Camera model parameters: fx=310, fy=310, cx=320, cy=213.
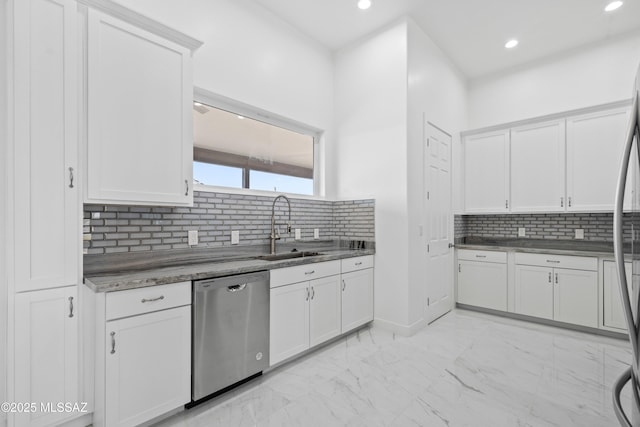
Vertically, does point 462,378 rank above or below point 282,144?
below

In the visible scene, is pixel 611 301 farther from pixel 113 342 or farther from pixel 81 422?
pixel 81 422

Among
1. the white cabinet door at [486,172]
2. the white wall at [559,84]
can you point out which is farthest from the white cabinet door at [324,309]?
the white wall at [559,84]

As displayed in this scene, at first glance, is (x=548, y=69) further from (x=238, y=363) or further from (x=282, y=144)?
(x=238, y=363)

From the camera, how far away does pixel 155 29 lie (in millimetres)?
1995

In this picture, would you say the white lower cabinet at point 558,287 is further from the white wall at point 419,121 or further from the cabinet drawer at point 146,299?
the cabinet drawer at point 146,299

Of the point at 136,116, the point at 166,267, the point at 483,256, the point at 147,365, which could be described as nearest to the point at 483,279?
the point at 483,256

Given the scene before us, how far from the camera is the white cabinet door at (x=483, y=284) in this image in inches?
151

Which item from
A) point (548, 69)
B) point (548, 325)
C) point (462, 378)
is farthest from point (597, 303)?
point (548, 69)

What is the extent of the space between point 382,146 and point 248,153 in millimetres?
1440

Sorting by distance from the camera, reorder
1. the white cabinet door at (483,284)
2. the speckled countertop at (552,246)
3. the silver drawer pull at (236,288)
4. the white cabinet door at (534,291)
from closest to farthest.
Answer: the silver drawer pull at (236,288) < the speckled countertop at (552,246) < the white cabinet door at (534,291) < the white cabinet door at (483,284)

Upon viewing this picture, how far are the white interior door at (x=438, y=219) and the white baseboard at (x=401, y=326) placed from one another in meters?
0.24

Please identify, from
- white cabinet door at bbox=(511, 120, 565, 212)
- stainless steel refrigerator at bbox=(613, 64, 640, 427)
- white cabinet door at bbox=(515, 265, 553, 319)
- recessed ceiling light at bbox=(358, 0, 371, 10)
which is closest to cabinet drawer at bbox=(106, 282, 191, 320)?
stainless steel refrigerator at bbox=(613, 64, 640, 427)

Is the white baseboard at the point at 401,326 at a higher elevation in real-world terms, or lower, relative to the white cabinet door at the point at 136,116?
lower

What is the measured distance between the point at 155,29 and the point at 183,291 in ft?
5.50
